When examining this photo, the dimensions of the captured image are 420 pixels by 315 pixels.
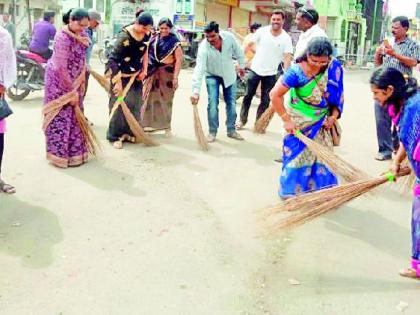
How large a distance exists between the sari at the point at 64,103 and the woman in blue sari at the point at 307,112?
201 cm

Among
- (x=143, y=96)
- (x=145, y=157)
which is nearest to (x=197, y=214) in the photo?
(x=145, y=157)

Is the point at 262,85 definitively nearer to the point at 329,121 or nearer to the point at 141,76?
the point at 141,76

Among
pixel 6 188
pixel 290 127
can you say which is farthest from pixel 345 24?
pixel 6 188

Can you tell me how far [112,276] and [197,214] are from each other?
121 cm

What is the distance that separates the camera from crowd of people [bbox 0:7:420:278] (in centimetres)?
320

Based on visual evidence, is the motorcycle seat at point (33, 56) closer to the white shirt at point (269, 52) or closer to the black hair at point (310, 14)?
the white shirt at point (269, 52)

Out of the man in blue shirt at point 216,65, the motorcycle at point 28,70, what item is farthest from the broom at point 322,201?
the motorcycle at point 28,70

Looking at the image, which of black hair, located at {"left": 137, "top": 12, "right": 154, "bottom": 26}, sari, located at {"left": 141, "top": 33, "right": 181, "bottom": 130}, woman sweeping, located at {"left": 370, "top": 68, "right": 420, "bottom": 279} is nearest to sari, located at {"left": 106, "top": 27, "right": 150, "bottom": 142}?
black hair, located at {"left": 137, "top": 12, "right": 154, "bottom": 26}

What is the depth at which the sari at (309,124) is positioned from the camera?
402cm

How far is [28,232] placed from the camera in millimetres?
3715

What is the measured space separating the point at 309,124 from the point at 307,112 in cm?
9

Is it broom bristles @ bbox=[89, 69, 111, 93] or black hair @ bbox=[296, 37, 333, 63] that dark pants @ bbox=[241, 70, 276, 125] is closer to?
broom bristles @ bbox=[89, 69, 111, 93]

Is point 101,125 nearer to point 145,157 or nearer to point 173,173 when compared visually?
point 145,157

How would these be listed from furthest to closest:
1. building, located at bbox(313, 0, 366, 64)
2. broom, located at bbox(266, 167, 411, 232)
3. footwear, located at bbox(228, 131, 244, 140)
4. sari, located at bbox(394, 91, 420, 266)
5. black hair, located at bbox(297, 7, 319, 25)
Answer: building, located at bbox(313, 0, 366, 64) < footwear, located at bbox(228, 131, 244, 140) < black hair, located at bbox(297, 7, 319, 25) < broom, located at bbox(266, 167, 411, 232) < sari, located at bbox(394, 91, 420, 266)
